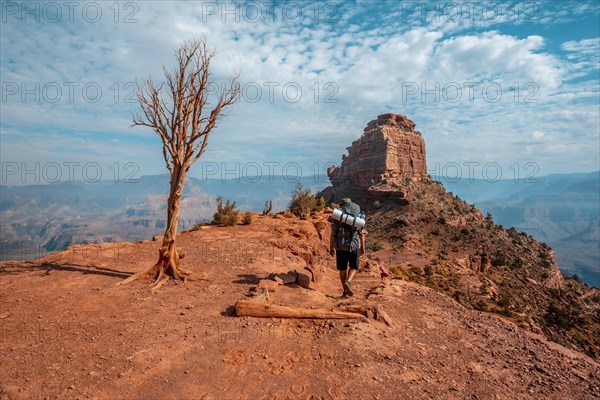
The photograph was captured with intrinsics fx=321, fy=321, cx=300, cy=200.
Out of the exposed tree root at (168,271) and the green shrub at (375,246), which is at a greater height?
the exposed tree root at (168,271)

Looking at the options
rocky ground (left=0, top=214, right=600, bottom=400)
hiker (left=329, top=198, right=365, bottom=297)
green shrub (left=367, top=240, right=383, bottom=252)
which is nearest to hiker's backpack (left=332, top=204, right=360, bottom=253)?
hiker (left=329, top=198, right=365, bottom=297)

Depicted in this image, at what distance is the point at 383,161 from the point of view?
63.6 m

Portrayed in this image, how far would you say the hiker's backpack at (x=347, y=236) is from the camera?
770 cm

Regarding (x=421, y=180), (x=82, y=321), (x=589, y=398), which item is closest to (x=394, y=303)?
(x=589, y=398)

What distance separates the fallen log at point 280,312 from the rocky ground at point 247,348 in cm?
12

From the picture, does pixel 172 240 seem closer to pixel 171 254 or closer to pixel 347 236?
pixel 171 254

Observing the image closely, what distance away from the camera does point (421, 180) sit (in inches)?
2643

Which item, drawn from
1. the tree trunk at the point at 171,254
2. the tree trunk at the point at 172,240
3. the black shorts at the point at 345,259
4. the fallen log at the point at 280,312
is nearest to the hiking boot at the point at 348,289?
the black shorts at the point at 345,259

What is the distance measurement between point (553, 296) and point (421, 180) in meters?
39.9

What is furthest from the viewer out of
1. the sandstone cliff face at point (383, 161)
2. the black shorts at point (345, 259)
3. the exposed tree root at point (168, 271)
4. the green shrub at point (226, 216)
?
the sandstone cliff face at point (383, 161)

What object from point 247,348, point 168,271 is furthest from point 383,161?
point 247,348

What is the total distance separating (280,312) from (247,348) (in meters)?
1.21

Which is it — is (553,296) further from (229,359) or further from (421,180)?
(421,180)

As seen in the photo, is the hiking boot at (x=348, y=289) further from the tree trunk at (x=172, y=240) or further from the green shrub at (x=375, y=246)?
the green shrub at (x=375, y=246)
